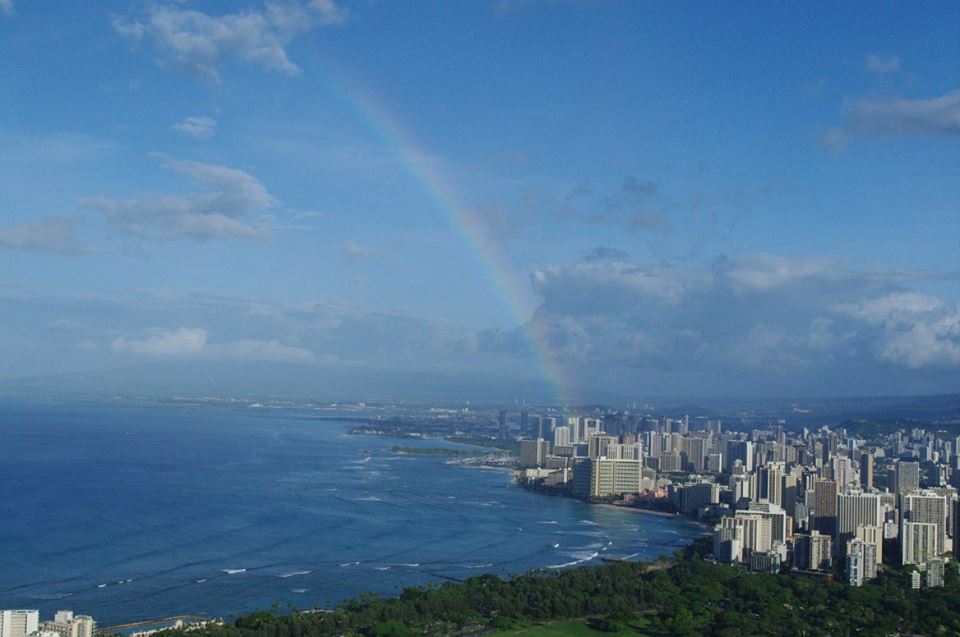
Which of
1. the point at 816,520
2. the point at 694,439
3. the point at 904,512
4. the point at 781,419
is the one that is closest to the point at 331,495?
the point at 816,520

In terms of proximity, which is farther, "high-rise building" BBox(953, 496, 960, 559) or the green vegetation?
"high-rise building" BBox(953, 496, 960, 559)

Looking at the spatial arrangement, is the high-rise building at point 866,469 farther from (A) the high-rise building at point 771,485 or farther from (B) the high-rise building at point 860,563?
(B) the high-rise building at point 860,563

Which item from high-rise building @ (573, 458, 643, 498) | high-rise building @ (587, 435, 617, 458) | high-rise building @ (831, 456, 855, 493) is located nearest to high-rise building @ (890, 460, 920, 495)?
high-rise building @ (831, 456, 855, 493)

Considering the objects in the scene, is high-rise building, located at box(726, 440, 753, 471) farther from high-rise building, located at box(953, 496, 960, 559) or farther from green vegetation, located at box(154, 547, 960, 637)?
green vegetation, located at box(154, 547, 960, 637)

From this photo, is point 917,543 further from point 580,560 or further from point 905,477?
point 905,477

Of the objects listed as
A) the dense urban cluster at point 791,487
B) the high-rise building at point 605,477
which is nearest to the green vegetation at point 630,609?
the dense urban cluster at point 791,487

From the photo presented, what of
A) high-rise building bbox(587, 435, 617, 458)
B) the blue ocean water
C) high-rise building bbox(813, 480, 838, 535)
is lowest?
the blue ocean water

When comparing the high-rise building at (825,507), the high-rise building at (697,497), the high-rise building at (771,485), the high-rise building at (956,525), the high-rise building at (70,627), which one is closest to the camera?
the high-rise building at (70,627)
